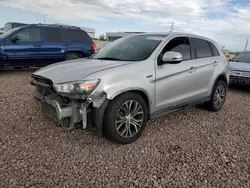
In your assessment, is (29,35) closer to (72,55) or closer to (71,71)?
(72,55)

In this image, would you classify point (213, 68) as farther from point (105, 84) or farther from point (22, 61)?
point (22, 61)

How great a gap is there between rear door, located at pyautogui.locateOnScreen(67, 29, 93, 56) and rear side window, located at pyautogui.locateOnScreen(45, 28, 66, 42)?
31 centimetres

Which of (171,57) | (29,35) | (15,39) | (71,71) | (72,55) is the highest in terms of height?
(29,35)

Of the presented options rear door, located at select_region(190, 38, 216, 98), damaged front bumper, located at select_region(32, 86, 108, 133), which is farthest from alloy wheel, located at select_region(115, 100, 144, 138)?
rear door, located at select_region(190, 38, 216, 98)

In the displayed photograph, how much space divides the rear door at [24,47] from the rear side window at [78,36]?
1194 millimetres

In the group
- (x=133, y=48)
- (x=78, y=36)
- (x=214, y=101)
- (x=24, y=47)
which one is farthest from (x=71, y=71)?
(x=78, y=36)

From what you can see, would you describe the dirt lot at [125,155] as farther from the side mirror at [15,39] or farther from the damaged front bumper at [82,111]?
the side mirror at [15,39]

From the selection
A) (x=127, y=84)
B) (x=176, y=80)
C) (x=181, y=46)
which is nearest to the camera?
(x=127, y=84)

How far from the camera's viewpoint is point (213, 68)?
4723mm

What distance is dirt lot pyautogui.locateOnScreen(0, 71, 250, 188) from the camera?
8.28 feet

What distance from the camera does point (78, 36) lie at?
29.0 ft

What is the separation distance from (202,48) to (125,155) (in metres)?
2.94

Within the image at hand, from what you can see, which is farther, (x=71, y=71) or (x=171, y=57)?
(x=171, y=57)

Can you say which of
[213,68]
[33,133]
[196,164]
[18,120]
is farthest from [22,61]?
[196,164]
